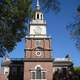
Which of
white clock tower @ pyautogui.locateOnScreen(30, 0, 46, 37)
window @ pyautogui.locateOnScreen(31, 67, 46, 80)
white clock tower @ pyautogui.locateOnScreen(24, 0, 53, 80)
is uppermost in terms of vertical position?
white clock tower @ pyautogui.locateOnScreen(30, 0, 46, 37)

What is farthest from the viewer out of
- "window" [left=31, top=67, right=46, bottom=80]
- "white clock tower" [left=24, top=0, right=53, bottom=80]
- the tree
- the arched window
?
the arched window

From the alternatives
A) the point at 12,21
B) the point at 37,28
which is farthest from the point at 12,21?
the point at 37,28

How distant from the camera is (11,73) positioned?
64.2 metres

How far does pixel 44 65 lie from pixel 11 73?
857 centimetres

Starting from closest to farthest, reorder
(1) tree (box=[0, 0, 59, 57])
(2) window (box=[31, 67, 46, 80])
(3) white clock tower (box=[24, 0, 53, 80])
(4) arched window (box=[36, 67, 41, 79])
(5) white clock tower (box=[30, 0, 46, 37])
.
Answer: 1. (1) tree (box=[0, 0, 59, 57])
2. (3) white clock tower (box=[24, 0, 53, 80])
3. (2) window (box=[31, 67, 46, 80])
4. (4) arched window (box=[36, 67, 41, 79])
5. (5) white clock tower (box=[30, 0, 46, 37])

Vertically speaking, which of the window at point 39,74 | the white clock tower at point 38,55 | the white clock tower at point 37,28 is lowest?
the window at point 39,74

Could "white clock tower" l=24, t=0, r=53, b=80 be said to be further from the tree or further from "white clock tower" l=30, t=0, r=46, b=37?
the tree

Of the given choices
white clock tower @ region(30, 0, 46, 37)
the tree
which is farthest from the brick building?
the tree

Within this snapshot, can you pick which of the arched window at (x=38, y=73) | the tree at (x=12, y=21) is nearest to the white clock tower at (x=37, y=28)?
the arched window at (x=38, y=73)

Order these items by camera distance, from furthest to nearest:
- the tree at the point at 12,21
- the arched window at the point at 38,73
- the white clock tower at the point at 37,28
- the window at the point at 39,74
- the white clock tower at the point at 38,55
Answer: the white clock tower at the point at 37,28
the arched window at the point at 38,73
the window at the point at 39,74
the white clock tower at the point at 38,55
the tree at the point at 12,21

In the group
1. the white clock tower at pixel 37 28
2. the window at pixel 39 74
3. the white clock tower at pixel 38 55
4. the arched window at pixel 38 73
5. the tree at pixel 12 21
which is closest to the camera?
the tree at pixel 12 21

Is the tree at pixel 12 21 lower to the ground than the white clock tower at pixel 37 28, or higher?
lower

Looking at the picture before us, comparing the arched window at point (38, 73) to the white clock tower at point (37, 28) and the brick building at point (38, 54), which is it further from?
the white clock tower at point (37, 28)

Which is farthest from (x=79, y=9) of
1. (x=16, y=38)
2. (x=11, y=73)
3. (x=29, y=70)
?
(x=11, y=73)
